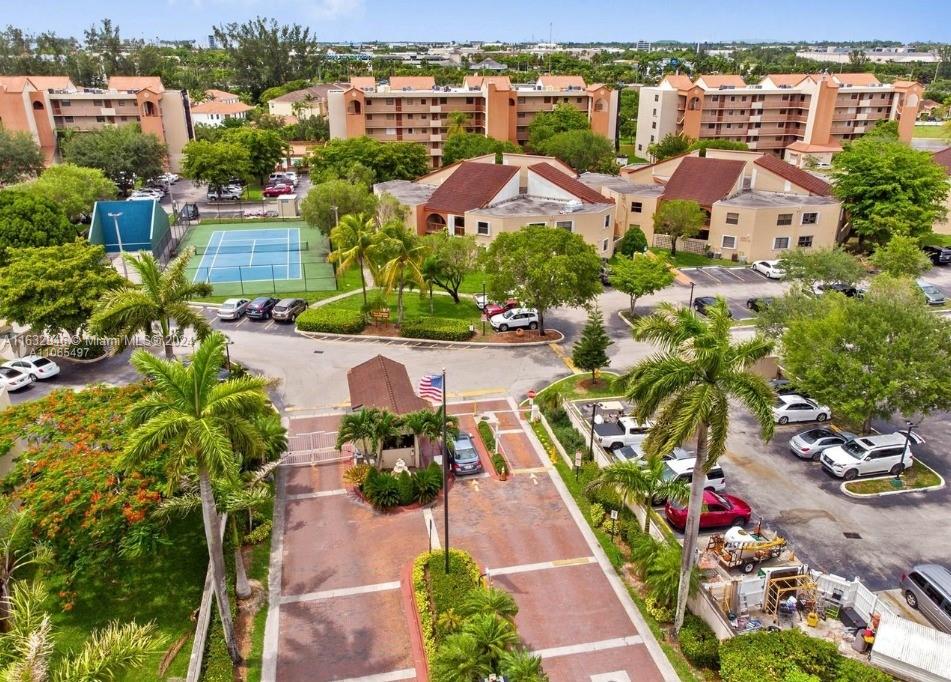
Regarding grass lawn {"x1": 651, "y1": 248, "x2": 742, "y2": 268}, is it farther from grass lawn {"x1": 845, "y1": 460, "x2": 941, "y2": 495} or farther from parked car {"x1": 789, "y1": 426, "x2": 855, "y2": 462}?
grass lawn {"x1": 845, "y1": 460, "x2": 941, "y2": 495}

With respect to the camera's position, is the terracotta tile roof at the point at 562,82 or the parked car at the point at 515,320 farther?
the terracotta tile roof at the point at 562,82

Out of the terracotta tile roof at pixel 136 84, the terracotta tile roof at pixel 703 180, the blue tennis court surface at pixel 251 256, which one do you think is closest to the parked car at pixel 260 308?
the blue tennis court surface at pixel 251 256

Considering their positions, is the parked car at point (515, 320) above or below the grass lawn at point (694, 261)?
above

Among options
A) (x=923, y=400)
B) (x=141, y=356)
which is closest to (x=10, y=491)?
(x=141, y=356)

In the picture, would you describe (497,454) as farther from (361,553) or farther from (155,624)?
(155,624)

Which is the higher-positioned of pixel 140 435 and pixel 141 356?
pixel 141 356

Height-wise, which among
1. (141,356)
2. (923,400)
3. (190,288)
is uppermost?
(141,356)

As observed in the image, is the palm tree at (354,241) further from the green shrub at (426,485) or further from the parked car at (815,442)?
the parked car at (815,442)
